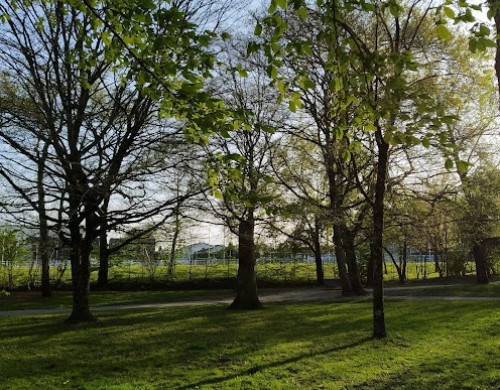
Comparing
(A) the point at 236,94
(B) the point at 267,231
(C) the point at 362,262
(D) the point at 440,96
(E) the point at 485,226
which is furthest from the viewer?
(C) the point at 362,262

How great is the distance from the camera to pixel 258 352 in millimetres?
8602

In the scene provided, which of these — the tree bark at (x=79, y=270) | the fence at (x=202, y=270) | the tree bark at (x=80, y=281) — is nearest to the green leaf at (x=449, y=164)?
the tree bark at (x=79, y=270)

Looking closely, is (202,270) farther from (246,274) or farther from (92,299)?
(246,274)

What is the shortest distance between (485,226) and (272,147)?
11131mm

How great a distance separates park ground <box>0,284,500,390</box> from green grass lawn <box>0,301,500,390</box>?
0.02m

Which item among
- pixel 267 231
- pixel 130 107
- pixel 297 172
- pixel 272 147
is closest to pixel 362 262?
pixel 267 231

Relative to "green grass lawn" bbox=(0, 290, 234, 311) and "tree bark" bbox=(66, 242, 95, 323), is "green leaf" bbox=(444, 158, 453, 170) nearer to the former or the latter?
"tree bark" bbox=(66, 242, 95, 323)

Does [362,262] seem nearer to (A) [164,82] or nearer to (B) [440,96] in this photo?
(B) [440,96]

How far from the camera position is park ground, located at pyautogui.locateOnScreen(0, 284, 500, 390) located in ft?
22.0

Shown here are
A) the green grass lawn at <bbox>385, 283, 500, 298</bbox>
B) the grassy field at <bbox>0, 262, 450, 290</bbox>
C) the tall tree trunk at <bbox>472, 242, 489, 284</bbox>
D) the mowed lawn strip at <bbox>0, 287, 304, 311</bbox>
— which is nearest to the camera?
the green grass lawn at <bbox>385, 283, 500, 298</bbox>

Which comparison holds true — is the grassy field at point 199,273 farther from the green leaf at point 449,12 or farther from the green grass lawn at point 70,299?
the green leaf at point 449,12

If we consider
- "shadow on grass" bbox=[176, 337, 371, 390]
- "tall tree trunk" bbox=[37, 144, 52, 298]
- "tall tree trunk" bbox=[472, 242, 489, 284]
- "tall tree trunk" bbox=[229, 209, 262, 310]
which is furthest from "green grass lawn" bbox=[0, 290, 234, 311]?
"shadow on grass" bbox=[176, 337, 371, 390]

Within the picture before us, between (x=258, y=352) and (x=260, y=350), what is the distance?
19 cm

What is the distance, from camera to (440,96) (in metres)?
12.3
